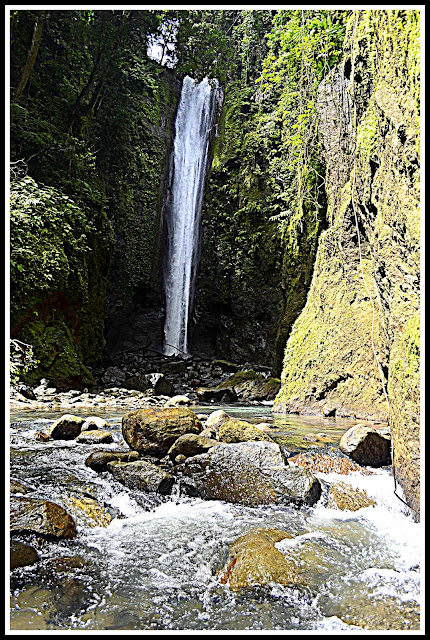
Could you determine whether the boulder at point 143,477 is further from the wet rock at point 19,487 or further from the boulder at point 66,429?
the boulder at point 66,429

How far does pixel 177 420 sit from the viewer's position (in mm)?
4766

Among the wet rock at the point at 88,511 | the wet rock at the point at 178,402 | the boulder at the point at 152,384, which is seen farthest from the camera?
the boulder at the point at 152,384

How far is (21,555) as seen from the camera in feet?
7.66

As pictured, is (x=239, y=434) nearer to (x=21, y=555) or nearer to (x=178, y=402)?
(x=21, y=555)

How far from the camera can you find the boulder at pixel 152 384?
38.2 feet

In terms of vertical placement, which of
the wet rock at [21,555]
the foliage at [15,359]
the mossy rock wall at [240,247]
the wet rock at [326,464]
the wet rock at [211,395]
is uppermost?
the mossy rock wall at [240,247]

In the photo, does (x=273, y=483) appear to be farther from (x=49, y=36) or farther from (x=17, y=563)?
(x=49, y=36)

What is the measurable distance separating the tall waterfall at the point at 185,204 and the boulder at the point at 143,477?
1403 cm

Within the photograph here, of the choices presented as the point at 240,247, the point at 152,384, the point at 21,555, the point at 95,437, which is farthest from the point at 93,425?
the point at 240,247

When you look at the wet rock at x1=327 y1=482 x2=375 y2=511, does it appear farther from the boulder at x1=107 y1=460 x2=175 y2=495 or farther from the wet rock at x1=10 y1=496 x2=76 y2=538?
the wet rock at x1=10 y1=496 x2=76 y2=538

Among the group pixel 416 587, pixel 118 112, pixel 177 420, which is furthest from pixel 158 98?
pixel 416 587

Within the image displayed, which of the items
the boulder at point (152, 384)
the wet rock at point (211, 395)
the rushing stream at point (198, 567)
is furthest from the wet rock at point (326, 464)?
the boulder at point (152, 384)

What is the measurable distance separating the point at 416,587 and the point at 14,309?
29.0 ft

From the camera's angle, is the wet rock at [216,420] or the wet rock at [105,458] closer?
the wet rock at [105,458]
